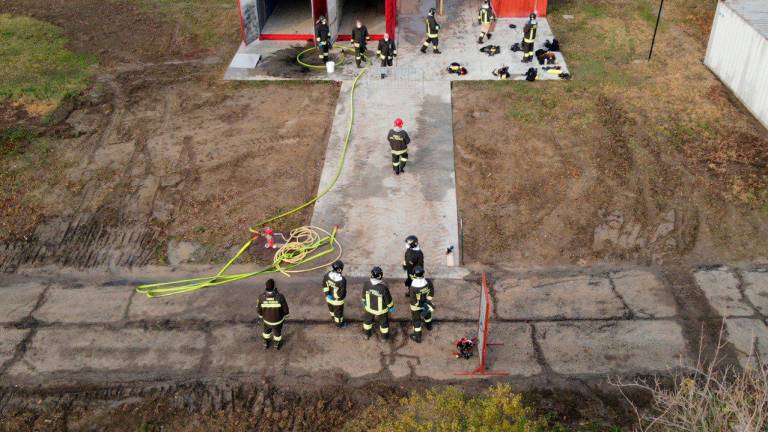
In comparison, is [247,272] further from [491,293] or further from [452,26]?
[452,26]

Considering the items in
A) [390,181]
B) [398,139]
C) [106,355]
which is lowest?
[106,355]

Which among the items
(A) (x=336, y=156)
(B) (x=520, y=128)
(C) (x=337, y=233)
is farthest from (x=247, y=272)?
(B) (x=520, y=128)

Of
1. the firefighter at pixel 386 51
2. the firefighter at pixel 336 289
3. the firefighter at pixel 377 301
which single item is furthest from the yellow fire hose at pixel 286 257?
the firefighter at pixel 386 51

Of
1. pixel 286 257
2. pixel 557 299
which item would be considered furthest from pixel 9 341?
pixel 557 299

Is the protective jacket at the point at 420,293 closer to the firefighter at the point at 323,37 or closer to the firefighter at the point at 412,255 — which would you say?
the firefighter at the point at 412,255

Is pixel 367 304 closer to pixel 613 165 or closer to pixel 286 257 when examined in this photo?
pixel 286 257

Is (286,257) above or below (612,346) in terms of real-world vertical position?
above
